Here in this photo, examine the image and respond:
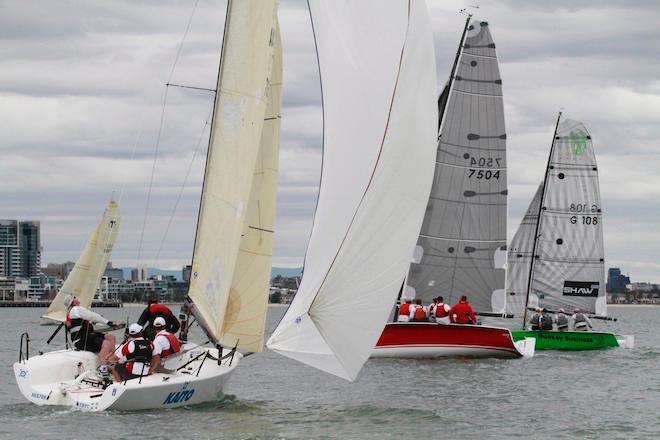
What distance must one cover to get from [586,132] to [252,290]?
2165 centimetres

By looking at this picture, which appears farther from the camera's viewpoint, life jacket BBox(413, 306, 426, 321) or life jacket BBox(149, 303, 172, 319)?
life jacket BBox(413, 306, 426, 321)

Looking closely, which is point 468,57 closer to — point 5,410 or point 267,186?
point 267,186

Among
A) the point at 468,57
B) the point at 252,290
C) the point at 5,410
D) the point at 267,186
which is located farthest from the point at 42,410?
the point at 468,57

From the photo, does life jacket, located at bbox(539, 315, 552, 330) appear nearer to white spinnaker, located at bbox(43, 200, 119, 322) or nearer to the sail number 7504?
the sail number 7504

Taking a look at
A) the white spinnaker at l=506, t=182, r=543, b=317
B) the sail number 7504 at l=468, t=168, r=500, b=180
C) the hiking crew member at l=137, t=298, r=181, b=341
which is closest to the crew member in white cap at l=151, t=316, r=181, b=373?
the hiking crew member at l=137, t=298, r=181, b=341

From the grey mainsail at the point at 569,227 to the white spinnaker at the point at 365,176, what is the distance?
22.5 metres

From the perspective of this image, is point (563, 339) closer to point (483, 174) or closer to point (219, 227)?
point (483, 174)

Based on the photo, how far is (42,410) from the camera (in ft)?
65.2

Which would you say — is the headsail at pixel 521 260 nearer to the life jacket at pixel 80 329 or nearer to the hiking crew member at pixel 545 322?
the hiking crew member at pixel 545 322

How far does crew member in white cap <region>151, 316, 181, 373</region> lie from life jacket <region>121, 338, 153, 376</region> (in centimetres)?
10

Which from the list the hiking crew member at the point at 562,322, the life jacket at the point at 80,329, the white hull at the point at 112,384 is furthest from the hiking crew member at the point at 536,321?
the life jacket at the point at 80,329

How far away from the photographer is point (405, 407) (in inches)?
879

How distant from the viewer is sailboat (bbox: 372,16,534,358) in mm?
35375

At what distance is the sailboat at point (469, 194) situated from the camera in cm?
3538
